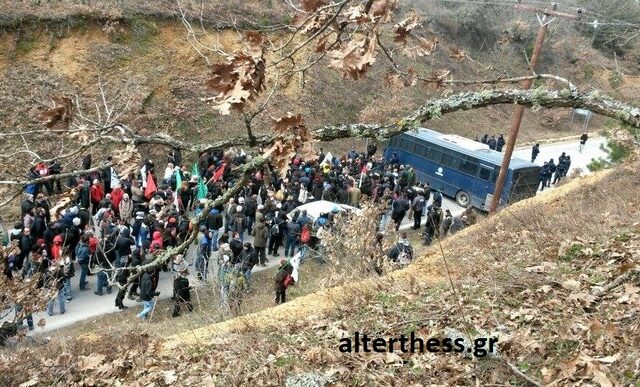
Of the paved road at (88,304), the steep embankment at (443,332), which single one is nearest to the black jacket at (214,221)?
A: the paved road at (88,304)

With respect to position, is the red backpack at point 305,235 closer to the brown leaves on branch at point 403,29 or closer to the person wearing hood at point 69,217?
the person wearing hood at point 69,217

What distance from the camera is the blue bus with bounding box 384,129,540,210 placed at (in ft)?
70.6

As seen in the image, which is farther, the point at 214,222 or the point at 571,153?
the point at 571,153

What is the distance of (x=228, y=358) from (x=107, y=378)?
50.8 inches

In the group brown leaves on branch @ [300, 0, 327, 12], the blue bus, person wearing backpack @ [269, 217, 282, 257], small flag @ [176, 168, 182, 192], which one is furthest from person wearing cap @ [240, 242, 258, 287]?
the blue bus

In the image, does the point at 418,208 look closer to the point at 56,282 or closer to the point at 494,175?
the point at 494,175

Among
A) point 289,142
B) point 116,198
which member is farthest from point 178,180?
point 289,142

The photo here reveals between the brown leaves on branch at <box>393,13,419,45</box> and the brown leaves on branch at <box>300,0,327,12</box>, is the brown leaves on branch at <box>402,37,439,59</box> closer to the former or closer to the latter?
the brown leaves on branch at <box>393,13,419,45</box>

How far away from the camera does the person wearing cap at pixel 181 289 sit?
36.8 ft

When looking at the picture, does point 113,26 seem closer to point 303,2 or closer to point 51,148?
point 51,148

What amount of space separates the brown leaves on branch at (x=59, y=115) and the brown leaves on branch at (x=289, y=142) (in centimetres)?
124

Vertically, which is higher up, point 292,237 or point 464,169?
point 464,169

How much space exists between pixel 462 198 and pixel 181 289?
1404 centimetres

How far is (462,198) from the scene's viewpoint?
2270cm
